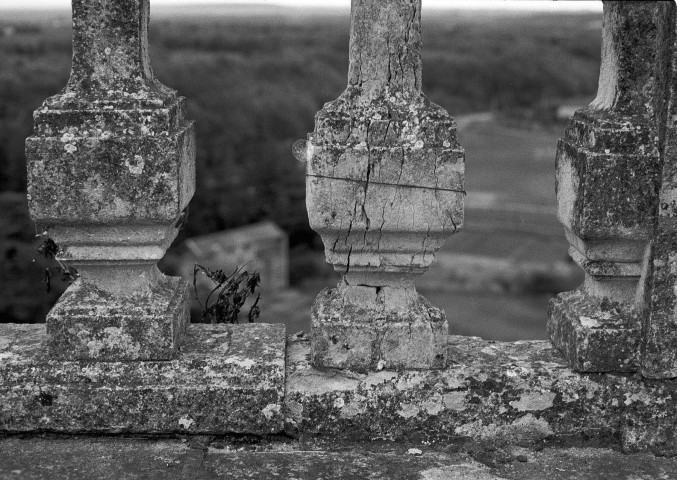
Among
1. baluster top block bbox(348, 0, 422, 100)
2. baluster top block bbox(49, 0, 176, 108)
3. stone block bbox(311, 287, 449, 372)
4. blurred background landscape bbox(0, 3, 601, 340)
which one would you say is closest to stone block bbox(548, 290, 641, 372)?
stone block bbox(311, 287, 449, 372)

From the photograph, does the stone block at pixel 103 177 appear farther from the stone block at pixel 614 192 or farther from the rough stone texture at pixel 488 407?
the stone block at pixel 614 192

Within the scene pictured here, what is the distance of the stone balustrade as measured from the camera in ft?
11.2

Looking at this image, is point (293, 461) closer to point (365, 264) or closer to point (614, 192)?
point (365, 264)

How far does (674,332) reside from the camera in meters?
3.61

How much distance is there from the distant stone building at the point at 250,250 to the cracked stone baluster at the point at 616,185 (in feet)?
142


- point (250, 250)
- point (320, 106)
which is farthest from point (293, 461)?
point (320, 106)

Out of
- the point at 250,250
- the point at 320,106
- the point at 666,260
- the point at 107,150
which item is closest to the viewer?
the point at 107,150

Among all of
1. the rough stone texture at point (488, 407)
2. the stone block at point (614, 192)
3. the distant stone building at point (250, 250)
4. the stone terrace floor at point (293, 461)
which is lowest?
the distant stone building at point (250, 250)

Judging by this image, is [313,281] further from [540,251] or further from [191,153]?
[191,153]

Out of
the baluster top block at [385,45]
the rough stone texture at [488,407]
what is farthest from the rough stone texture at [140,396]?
the baluster top block at [385,45]

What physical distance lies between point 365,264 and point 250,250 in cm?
5160

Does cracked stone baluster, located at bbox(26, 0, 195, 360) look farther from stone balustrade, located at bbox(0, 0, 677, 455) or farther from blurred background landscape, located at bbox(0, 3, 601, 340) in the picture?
blurred background landscape, located at bbox(0, 3, 601, 340)

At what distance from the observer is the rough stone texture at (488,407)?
11.8 ft

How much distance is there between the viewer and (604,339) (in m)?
3.62
